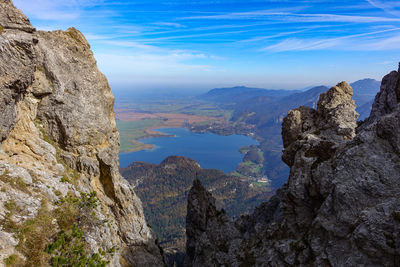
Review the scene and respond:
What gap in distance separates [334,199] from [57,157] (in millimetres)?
26088

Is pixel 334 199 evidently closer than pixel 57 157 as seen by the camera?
Yes

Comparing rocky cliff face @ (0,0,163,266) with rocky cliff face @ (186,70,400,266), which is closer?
rocky cliff face @ (186,70,400,266)

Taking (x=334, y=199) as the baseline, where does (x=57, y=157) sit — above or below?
above

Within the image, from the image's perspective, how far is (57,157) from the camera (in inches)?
876

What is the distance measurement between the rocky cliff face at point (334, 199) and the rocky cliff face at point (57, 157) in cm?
1466

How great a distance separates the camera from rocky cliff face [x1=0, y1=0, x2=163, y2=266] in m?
16.0

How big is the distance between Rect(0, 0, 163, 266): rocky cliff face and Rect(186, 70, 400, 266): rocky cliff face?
14663 mm

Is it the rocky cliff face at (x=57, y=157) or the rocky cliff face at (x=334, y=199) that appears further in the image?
the rocky cliff face at (x=57, y=157)

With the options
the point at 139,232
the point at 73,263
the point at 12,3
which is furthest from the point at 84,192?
the point at 12,3

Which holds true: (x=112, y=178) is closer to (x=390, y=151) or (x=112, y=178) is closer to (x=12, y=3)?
(x=12, y=3)

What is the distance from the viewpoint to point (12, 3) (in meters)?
19.1

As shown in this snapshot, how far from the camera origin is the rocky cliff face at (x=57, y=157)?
16000mm

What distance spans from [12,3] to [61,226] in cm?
1918

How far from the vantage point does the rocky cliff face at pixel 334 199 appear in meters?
15.7
